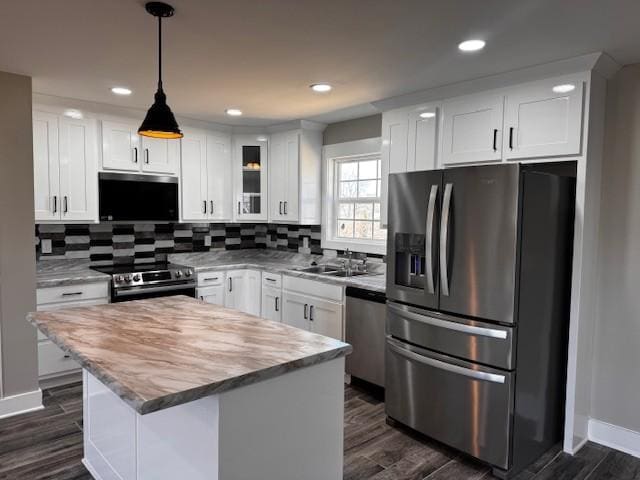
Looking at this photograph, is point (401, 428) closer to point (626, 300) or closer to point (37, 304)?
point (626, 300)

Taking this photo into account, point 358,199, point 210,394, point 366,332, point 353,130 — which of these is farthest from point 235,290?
point 210,394

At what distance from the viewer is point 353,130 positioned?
438 centimetres

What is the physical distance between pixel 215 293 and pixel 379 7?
325cm

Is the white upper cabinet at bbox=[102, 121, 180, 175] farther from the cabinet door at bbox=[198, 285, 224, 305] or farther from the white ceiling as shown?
the cabinet door at bbox=[198, 285, 224, 305]

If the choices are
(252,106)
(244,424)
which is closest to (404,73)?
(252,106)

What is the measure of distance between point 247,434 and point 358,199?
317 centimetres

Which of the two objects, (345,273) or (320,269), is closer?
(345,273)

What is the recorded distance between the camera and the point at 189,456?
162cm

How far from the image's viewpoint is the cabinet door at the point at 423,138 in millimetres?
3324

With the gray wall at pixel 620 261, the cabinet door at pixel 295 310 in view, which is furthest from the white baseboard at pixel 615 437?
the cabinet door at pixel 295 310

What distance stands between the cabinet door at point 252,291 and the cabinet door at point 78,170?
1.56 metres

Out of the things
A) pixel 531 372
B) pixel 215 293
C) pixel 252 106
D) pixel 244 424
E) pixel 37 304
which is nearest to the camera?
pixel 244 424

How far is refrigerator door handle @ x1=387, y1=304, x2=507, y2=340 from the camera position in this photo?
8.15 ft

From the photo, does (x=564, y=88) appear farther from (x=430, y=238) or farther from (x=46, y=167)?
(x=46, y=167)
